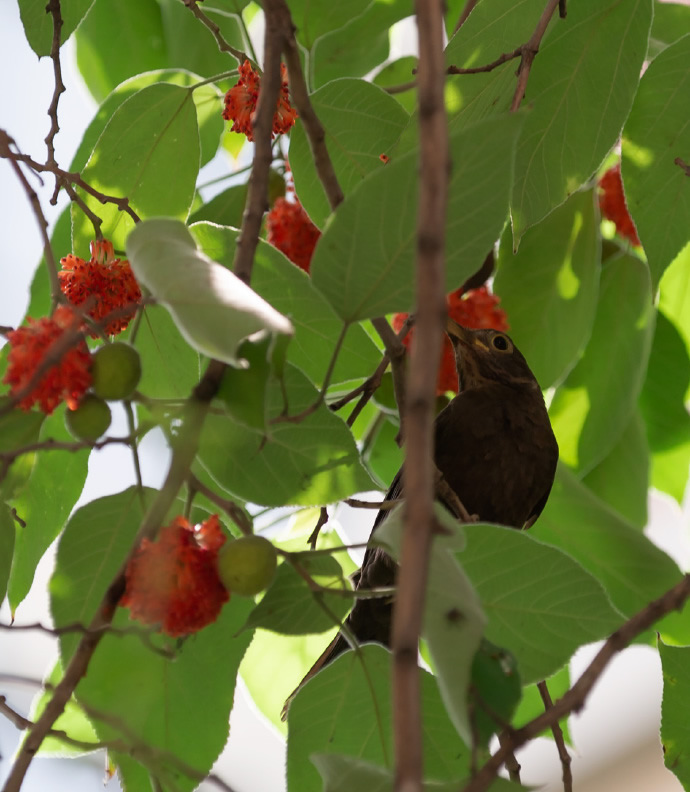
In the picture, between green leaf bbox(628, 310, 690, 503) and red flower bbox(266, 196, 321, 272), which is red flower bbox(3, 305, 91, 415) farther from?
green leaf bbox(628, 310, 690, 503)

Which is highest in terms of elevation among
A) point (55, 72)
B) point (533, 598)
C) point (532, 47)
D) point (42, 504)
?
point (55, 72)

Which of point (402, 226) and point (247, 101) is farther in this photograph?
point (247, 101)

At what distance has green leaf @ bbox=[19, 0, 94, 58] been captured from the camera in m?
1.09

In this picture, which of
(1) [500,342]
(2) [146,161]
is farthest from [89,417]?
(1) [500,342]

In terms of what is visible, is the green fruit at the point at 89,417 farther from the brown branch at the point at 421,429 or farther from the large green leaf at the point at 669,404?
the large green leaf at the point at 669,404

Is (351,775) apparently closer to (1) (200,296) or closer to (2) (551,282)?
(1) (200,296)

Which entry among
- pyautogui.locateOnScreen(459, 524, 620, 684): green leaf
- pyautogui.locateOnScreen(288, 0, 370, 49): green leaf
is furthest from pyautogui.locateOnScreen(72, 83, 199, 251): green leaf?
pyautogui.locateOnScreen(459, 524, 620, 684): green leaf

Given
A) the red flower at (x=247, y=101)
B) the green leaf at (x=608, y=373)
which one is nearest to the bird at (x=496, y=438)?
the green leaf at (x=608, y=373)

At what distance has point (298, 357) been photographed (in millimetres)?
1084

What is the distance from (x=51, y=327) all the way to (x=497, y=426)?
3.56 feet

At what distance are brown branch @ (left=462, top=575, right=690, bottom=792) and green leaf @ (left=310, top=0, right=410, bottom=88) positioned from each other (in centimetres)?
98

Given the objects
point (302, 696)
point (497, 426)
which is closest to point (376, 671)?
point (302, 696)

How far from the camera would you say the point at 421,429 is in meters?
0.47

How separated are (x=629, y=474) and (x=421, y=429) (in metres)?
1.09
